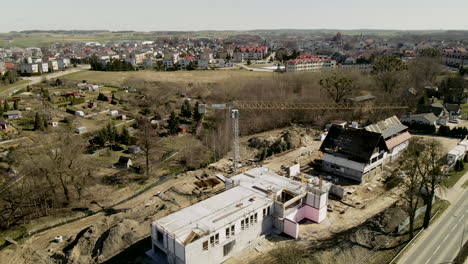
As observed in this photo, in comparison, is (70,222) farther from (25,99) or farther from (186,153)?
(25,99)

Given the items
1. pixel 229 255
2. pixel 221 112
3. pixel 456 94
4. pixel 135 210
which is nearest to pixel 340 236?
pixel 229 255

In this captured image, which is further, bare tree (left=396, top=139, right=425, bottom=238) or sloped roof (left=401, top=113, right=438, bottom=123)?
sloped roof (left=401, top=113, right=438, bottom=123)

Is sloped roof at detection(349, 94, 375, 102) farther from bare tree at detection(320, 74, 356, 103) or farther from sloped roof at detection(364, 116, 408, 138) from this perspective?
sloped roof at detection(364, 116, 408, 138)

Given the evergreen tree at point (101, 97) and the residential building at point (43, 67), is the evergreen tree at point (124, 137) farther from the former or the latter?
the residential building at point (43, 67)

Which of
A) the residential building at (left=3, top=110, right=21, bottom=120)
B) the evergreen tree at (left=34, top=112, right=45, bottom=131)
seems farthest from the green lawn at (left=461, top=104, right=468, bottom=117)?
the residential building at (left=3, top=110, right=21, bottom=120)

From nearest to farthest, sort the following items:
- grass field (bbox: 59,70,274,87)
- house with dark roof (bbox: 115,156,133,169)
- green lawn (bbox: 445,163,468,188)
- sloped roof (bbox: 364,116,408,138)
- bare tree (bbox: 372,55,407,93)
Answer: green lawn (bbox: 445,163,468,188) < sloped roof (bbox: 364,116,408,138) < house with dark roof (bbox: 115,156,133,169) < bare tree (bbox: 372,55,407,93) < grass field (bbox: 59,70,274,87)

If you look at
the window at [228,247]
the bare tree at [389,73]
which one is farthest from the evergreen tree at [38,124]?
the bare tree at [389,73]

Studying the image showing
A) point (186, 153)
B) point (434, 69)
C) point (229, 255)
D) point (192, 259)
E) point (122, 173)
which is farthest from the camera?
point (434, 69)
